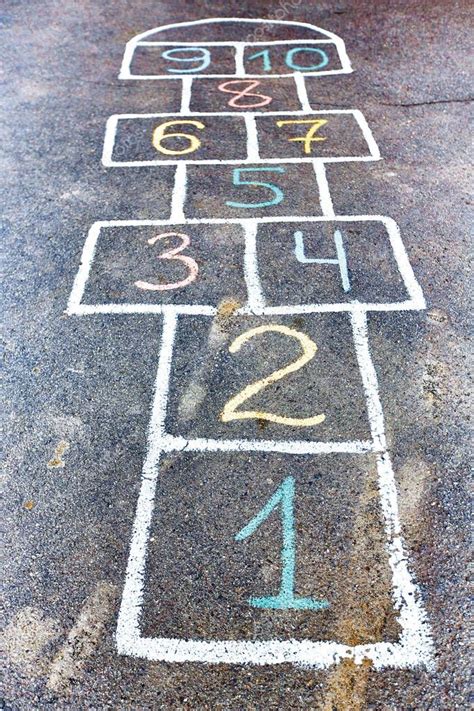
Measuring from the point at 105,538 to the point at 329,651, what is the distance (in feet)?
3.87

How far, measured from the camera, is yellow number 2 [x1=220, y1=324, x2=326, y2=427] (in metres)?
4.01

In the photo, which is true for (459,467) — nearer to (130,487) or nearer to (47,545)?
(130,487)

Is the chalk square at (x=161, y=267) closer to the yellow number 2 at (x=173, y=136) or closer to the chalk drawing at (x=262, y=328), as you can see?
the chalk drawing at (x=262, y=328)

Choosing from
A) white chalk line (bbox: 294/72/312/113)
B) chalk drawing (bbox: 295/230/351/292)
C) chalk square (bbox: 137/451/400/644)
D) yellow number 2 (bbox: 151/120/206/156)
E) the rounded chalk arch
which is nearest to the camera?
chalk square (bbox: 137/451/400/644)

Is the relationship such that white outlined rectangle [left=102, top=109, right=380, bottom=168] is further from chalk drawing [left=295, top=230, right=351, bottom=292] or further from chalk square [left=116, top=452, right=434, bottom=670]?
chalk square [left=116, top=452, right=434, bottom=670]

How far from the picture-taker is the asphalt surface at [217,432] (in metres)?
3.01

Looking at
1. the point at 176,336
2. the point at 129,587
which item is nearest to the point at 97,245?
the point at 176,336

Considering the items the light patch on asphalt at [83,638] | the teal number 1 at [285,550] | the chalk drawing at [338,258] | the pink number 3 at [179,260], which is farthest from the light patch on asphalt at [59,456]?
the chalk drawing at [338,258]

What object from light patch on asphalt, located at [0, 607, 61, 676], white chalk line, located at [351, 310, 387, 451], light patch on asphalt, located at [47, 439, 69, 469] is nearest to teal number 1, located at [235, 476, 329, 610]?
white chalk line, located at [351, 310, 387, 451]

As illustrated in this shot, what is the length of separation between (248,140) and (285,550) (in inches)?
169

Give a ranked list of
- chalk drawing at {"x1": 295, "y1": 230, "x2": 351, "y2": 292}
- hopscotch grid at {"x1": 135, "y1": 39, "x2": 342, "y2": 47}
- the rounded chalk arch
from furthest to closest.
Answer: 1. hopscotch grid at {"x1": 135, "y1": 39, "x2": 342, "y2": 47}
2. the rounded chalk arch
3. chalk drawing at {"x1": 295, "y1": 230, "x2": 351, "y2": 292}

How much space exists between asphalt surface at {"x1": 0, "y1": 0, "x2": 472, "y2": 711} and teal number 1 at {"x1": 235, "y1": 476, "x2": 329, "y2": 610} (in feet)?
0.12

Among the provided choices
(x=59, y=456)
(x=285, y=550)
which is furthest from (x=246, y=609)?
(x=59, y=456)

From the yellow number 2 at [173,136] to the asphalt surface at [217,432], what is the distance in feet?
0.82
